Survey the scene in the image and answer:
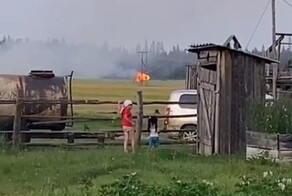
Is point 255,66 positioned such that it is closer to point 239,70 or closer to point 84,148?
point 239,70

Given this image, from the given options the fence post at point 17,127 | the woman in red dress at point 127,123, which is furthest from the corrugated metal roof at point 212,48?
the fence post at point 17,127

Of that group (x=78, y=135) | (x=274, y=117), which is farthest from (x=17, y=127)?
(x=274, y=117)

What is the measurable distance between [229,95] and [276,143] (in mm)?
3008

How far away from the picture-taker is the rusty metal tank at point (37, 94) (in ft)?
75.0

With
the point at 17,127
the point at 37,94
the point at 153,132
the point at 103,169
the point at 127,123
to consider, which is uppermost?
the point at 37,94

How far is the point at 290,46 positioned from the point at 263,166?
16.9 m

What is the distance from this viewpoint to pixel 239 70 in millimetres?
17594

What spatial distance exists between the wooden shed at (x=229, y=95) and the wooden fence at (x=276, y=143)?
2007 millimetres

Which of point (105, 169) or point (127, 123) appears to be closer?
point (105, 169)

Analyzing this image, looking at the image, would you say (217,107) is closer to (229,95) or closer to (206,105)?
(229,95)

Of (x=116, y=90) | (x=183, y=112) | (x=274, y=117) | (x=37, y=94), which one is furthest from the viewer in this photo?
(x=116, y=90)

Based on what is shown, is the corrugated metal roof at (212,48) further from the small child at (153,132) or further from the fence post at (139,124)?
the small child at (153,132)

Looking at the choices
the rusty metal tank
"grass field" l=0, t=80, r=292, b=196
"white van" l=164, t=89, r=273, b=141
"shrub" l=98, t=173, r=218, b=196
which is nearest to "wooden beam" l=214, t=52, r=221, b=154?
"grass field" l=0, t=80, r=292, b=196

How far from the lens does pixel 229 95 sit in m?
17.5
